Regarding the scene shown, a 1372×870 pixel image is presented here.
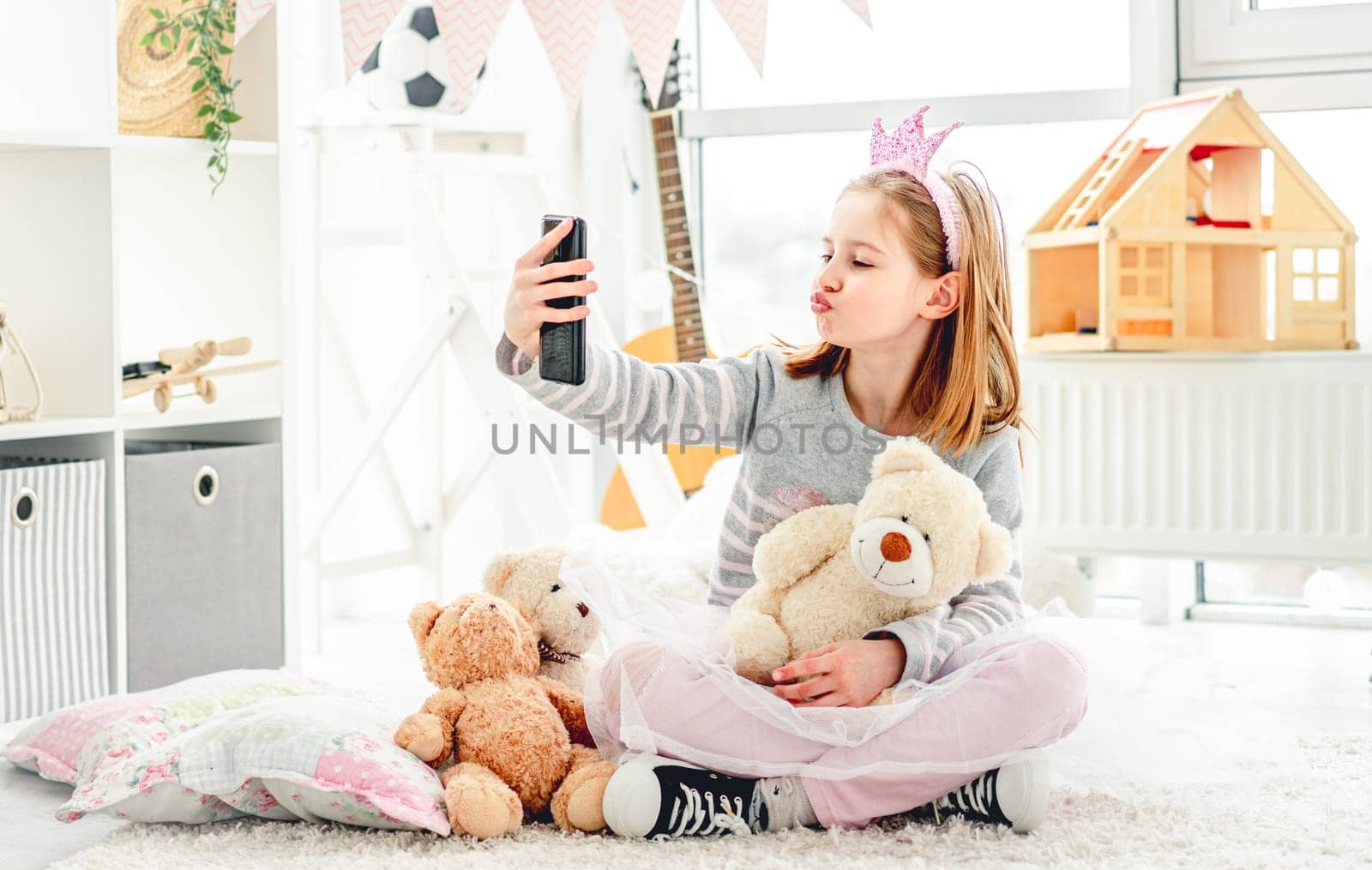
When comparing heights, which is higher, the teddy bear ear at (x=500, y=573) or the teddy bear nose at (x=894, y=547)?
the teddy bear nose at (x=894, y=547)

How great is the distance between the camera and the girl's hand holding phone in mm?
1354

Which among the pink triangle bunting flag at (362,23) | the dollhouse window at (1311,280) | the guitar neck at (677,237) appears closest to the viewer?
the pink triangle bunting flag at (362,23)

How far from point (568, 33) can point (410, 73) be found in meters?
0.49

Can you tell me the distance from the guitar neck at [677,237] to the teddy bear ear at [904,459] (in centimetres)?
125

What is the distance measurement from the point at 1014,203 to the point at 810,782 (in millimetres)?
1648

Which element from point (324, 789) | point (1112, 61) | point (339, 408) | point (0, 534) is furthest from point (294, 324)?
point (1112, 61)

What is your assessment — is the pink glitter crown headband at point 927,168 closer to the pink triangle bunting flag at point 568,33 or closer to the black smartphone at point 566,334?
the black smartphone at point 566,334

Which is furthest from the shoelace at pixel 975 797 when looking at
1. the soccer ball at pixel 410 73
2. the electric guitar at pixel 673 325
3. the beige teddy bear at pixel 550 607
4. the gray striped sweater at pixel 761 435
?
the soccer ball at pixel 410 73

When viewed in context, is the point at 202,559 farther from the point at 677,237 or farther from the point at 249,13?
the point at 677,237

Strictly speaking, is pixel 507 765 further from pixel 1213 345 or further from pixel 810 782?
pixel 1213 345

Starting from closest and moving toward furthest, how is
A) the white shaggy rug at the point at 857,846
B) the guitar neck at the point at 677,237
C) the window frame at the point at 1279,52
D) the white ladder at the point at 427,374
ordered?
the white shaggy rug at the point at 857,846 < the white ladder at the point at 427,374 < the window frame at the point at 1279,52 < the guitar neck at the point at 677,237

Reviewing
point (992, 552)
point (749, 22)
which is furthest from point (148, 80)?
point (992, 552)

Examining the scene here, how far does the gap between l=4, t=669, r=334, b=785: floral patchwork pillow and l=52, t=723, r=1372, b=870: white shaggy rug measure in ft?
0.58

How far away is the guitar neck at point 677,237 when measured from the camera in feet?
8.67
